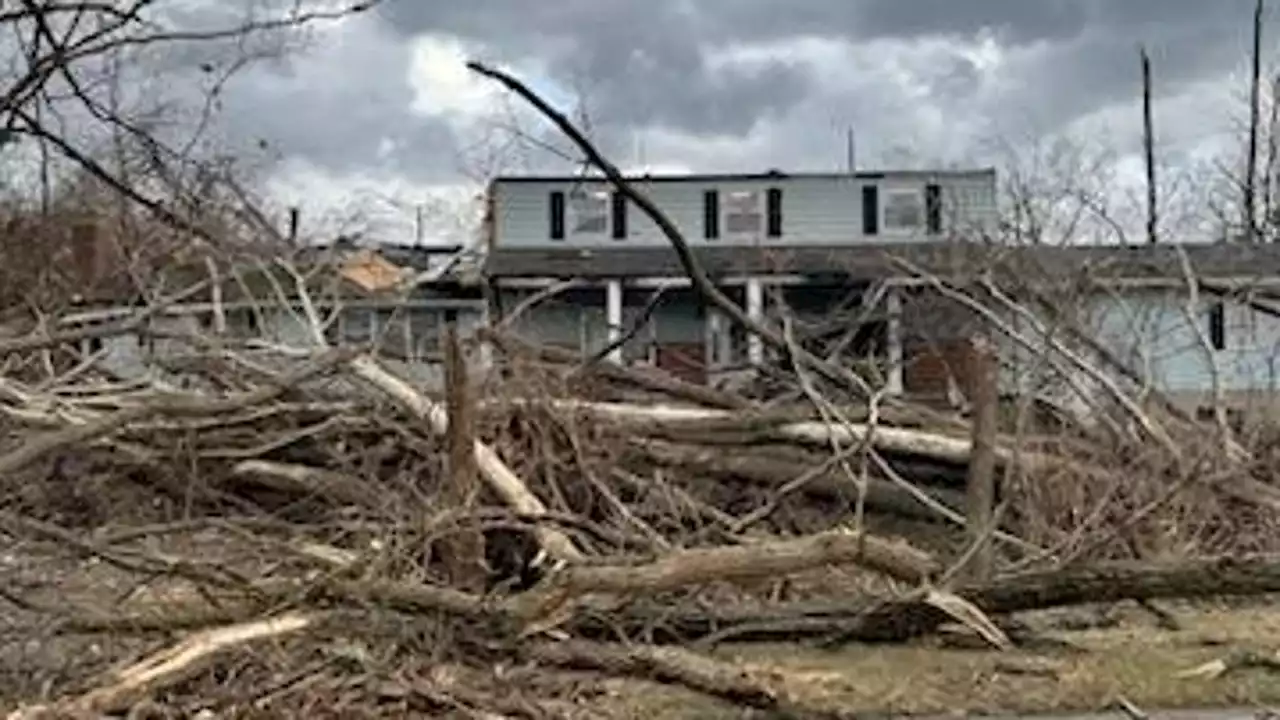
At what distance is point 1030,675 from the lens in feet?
26.5

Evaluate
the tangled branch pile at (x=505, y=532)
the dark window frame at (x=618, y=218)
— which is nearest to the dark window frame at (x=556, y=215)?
the dark window frame at (x=618, y=218)

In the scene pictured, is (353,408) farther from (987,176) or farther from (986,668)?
(987,176)

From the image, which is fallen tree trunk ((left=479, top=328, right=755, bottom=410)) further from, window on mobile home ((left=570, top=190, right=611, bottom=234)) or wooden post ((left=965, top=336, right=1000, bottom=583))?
window on mobile home ((left=570, top=190, right=611, bottom=234))

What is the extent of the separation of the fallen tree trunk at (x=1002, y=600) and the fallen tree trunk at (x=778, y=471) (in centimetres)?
259

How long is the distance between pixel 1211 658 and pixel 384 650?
384 cm

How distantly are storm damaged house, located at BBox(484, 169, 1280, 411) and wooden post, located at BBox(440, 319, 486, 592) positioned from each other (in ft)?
10.1

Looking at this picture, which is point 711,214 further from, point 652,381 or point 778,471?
point 778,471

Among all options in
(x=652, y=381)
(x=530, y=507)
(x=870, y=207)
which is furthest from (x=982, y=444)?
(x=870, y=207)

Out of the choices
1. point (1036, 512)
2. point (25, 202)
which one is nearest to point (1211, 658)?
point (1036, 512)

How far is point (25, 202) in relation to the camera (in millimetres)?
13961

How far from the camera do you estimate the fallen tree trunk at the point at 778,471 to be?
1134 cm

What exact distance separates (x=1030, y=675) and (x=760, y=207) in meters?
28.0

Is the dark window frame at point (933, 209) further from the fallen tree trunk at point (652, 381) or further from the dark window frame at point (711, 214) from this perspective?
the fallen tree trunk at point (652, 381)

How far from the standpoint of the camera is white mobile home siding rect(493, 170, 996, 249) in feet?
114
